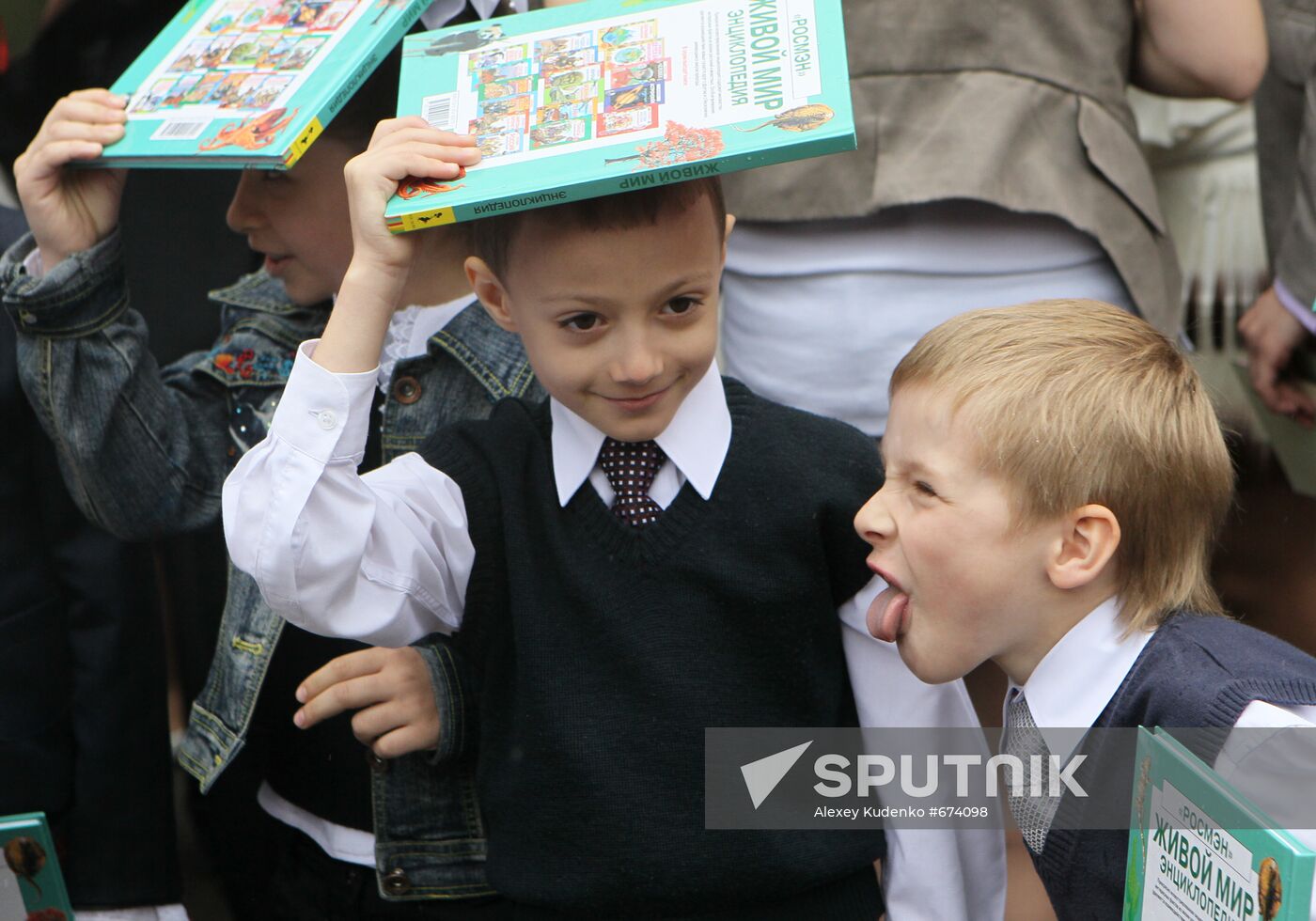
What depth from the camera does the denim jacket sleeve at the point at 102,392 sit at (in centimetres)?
158

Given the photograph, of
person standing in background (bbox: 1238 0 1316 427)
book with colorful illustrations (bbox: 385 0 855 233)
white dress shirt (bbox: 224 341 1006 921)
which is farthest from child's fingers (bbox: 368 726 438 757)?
person standing in background (bbox: 1238 0 1316 427)

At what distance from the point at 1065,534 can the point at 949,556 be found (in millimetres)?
115

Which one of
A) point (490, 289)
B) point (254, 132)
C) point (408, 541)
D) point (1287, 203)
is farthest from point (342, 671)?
point (1287, 203)

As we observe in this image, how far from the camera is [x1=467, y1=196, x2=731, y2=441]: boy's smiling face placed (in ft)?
4.38

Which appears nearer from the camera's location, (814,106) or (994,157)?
(814,106)

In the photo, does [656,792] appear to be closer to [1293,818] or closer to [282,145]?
[1293,818]

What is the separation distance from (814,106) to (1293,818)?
759mm

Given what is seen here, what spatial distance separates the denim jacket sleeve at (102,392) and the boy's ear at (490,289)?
0.47m

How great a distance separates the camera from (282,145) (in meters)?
1.31

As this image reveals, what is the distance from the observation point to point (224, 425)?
177 cm

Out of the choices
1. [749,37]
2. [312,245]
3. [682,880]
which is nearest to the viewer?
[749,37]

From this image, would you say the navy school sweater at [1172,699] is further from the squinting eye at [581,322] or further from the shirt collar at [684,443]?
the squinting eye at [581,322]

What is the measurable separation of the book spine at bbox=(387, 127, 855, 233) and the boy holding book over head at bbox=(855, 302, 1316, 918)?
0.34 m

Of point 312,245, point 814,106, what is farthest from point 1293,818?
point 312,245
